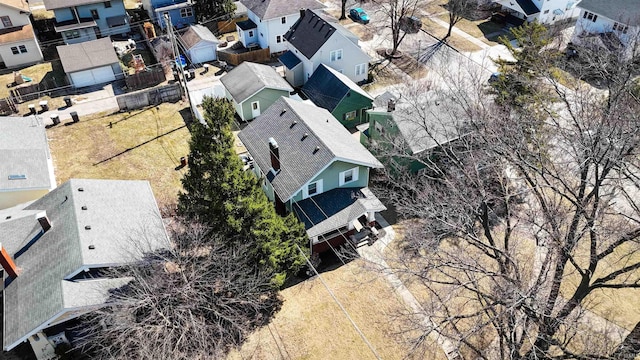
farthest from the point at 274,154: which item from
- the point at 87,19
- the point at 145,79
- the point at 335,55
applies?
the point at 87,19

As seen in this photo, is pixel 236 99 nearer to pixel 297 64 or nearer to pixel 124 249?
pixel 297 64

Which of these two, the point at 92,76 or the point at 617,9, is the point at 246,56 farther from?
the point at 617,9

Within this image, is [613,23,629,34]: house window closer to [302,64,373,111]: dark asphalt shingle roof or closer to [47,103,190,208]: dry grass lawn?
[302,64,373,111]: dark asphalt shingle roof

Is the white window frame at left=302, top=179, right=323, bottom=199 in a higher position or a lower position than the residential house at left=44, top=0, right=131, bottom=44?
lower

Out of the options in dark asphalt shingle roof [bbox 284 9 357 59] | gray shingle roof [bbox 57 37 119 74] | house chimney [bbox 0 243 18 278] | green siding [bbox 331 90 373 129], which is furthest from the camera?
gray shingle roof [bbox 57 37 119 74]

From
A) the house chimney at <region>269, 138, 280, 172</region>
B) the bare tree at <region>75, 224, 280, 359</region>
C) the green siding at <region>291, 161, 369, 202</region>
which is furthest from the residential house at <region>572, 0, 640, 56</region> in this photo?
the bare tree at <region>75, 224, 280, 359</region>

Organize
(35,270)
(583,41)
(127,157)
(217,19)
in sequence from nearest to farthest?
(35,270) < (127,157) < (583,41) < (217,19)

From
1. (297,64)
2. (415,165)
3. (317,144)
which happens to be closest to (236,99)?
(297,64)
